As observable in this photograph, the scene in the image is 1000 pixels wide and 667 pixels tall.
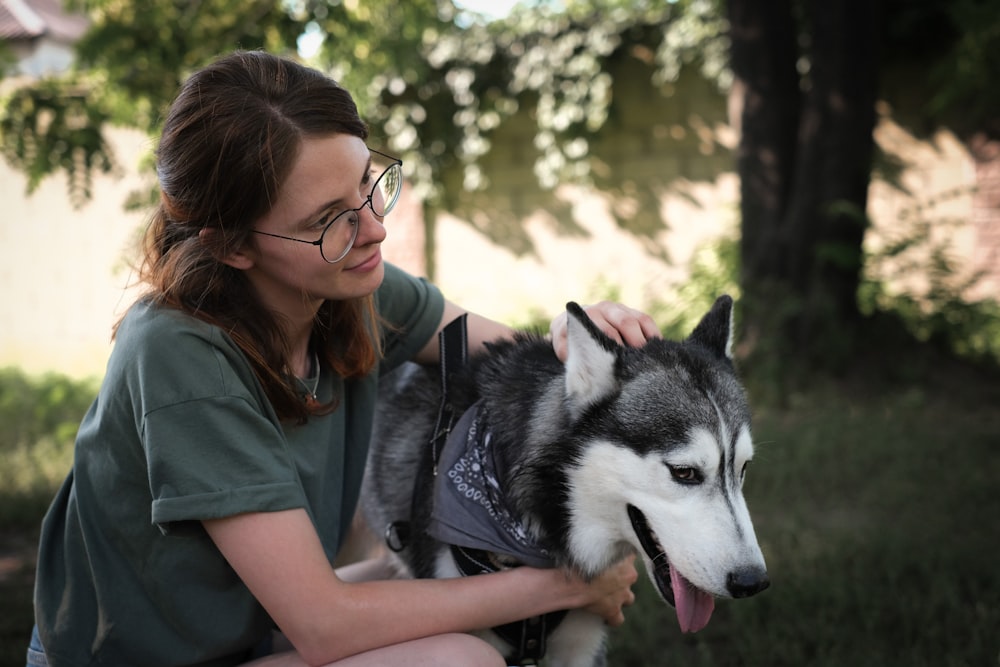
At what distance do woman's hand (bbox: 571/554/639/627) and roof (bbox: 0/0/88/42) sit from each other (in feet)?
63.2

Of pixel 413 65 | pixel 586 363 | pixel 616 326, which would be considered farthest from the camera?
pixel 413 65

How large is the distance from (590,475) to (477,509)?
318mm

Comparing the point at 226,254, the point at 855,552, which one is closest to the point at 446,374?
the point at 226,254

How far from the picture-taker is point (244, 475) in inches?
71.5

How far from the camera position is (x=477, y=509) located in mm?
2250

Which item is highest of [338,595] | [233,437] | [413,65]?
[413,65]

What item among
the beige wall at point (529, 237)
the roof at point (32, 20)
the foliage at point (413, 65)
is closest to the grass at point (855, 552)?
the foliage at point (413, 65)

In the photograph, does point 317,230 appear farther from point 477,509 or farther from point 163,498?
point 477,509

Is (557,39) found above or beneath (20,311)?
above

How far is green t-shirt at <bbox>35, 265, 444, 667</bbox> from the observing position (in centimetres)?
180

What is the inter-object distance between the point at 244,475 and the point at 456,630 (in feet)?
2.09

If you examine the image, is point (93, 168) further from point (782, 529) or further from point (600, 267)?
point (600, 267)

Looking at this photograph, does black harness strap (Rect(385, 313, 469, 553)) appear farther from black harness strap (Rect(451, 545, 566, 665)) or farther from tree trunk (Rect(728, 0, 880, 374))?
tree trunk (Rect(728, 0, 880, 374))

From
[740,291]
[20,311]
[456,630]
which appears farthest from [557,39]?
[456,630]
